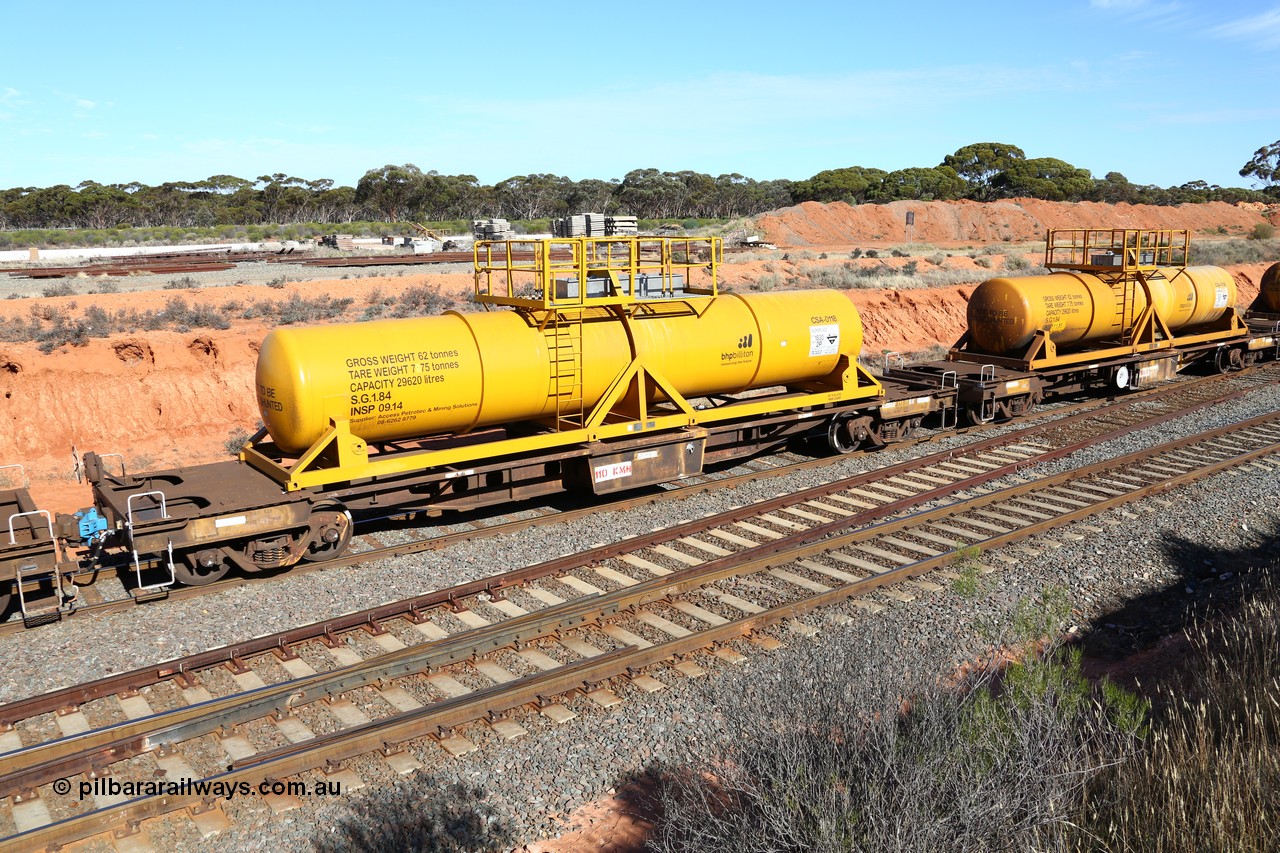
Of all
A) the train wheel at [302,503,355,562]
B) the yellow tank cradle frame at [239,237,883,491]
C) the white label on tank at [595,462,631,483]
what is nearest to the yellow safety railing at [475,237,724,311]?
the yellow tank cradle frame at [239,237,883,491]

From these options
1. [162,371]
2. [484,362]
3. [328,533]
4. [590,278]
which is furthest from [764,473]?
[162,371]

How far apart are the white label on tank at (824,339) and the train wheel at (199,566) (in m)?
9.10

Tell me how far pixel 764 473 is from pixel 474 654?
6983mm

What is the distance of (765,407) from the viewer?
14492mm

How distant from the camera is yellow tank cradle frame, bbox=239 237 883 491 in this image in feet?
36.5

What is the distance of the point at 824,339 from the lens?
15078mm

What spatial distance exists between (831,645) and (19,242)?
63577 mm

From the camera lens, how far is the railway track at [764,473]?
10180 mm

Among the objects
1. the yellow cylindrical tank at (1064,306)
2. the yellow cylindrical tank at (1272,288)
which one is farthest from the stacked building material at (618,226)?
the yellow cylindrical tank at (1272,288)

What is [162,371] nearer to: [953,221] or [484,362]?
[484,362]

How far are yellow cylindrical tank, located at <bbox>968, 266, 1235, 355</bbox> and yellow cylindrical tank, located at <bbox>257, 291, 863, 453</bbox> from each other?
18.9 ft

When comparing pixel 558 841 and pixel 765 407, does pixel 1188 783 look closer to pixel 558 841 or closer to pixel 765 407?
pixel 558 841

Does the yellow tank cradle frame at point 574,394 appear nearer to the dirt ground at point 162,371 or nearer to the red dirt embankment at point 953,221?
the dirt ground at point 162,371

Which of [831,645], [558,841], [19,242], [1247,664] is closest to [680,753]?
[558,841]
